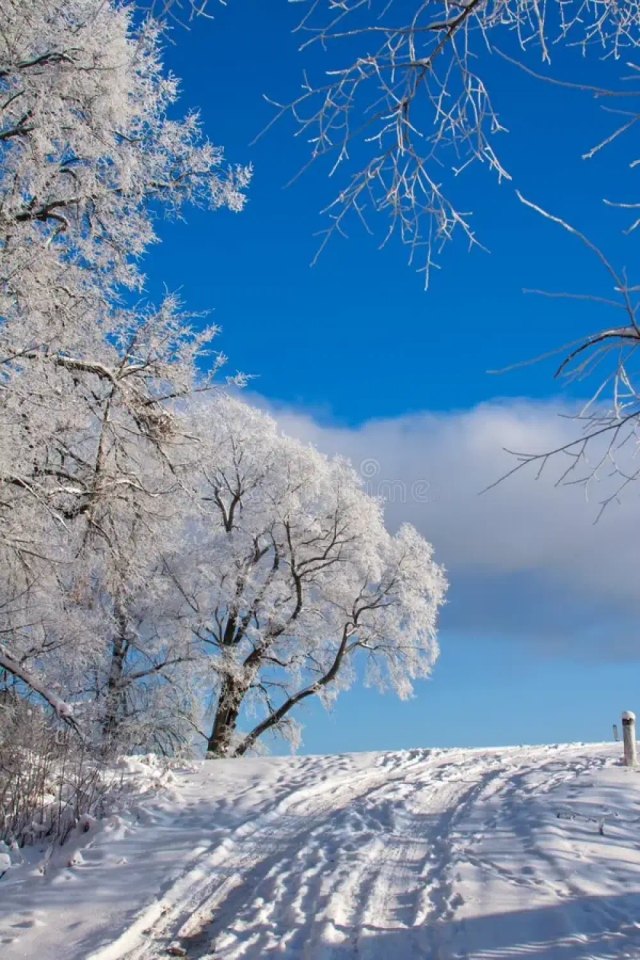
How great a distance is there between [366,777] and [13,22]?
391 inches

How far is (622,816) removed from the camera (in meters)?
8.38

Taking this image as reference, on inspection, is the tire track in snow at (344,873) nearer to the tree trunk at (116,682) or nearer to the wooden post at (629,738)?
the wooden post at (629,738)

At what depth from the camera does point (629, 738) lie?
12.5 meters

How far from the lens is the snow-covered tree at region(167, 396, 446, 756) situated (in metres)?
20.9

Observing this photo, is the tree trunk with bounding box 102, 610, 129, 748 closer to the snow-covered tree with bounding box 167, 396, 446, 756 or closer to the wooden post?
the snow-covered tree with bounding box 167, 396, 446, 756

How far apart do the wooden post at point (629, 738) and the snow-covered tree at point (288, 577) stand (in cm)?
985

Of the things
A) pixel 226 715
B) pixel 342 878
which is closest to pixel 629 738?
pixel 342 878

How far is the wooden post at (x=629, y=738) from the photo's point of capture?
12.3 metres

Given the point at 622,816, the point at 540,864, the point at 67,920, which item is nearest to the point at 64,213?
the point at 67,920

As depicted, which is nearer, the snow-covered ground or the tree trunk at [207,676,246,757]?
the snow-covered ground

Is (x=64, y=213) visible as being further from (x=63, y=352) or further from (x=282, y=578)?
(x=282, y=578)

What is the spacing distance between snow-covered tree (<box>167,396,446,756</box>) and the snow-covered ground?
10698mm

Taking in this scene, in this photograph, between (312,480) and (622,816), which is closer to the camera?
(622,816)

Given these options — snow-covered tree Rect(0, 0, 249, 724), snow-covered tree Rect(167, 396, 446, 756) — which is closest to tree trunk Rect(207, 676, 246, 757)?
snow-covered tree Rect(167, 396, 446, 756)
